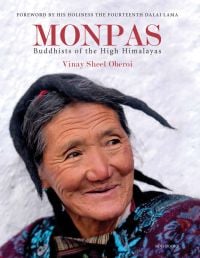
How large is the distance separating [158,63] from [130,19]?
8.7 inches

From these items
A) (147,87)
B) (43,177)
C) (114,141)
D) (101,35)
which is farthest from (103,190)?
(101,35)

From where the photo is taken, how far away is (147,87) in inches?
98.0

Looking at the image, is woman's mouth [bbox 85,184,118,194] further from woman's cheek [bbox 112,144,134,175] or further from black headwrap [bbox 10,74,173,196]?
black headwrap [bbox 10,74,173,196]

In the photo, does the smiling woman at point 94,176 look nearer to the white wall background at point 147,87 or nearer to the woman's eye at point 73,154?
the woman's eye at point 73,154

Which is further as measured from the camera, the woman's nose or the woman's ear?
the woman's ear

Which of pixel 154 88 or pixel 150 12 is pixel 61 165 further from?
pixel 150 12

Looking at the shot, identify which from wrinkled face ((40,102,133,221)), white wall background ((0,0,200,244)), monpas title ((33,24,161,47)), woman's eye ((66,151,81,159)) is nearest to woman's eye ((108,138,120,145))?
wrinkled face ((40,102,133,221))

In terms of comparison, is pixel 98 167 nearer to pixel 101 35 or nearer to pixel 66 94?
pixel 66 94

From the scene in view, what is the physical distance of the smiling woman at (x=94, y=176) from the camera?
2119mm

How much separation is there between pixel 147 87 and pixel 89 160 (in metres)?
0.52

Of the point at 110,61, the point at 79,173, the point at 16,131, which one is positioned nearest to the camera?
Result: the point at 79,173

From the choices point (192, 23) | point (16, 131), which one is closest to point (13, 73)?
point (16, 131)

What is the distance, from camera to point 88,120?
218 cm

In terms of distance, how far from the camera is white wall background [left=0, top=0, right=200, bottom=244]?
97.7 inches
